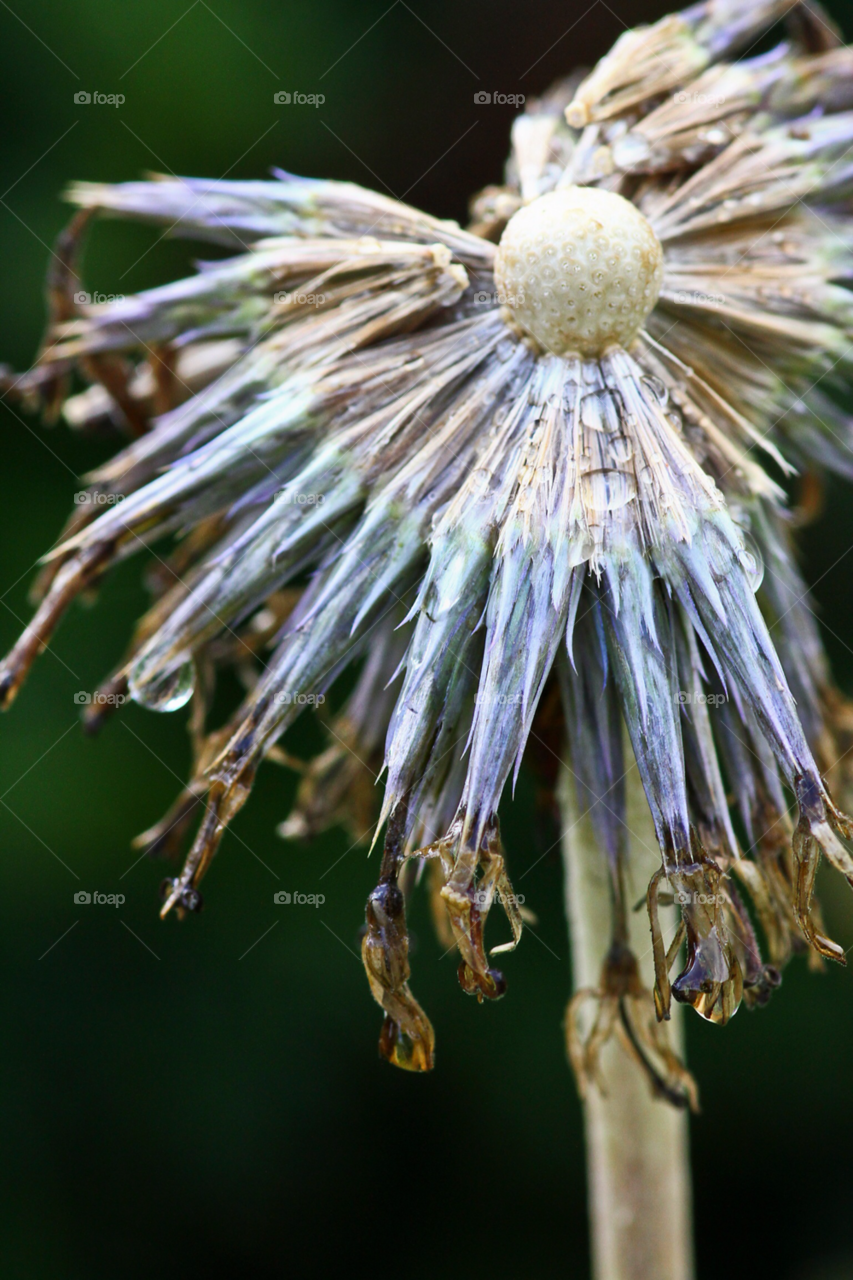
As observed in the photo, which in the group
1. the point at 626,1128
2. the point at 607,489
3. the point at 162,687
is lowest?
the point at 626,1128

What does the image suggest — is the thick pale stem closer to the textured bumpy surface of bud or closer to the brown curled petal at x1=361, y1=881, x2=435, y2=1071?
the brown curled petal at x1=361, y1=881, x2=435, y2=1071

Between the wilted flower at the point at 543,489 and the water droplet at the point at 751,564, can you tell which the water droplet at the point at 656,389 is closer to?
the wilted flower at the point at 543,489

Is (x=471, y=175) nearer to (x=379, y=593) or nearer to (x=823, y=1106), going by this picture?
(x=379, y=593)

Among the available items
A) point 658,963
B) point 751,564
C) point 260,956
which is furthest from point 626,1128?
point 260,956

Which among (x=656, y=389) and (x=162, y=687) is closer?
(x=656, y=389)

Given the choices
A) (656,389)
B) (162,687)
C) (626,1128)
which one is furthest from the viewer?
(626,1128)

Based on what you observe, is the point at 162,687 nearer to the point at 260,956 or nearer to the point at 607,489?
the point at 607,489

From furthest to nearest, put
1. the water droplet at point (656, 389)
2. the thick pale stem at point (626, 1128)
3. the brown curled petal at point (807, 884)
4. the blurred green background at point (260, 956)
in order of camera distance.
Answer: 1. the blurred green background at point (260, 956)
2. the thick pale stem at point (626, 1128)
3. the water droplet at point (656, 389)
4. the brown curled petal at point (807, 884)

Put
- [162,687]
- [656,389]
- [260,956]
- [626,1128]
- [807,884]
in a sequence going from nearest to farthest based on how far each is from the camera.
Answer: [807,884] < [656,389] < [162,687] < [626,1128] < [260,956]

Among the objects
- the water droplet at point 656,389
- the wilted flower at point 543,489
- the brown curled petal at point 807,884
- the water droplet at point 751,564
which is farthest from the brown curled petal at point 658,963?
the water droplet at point 656,389
